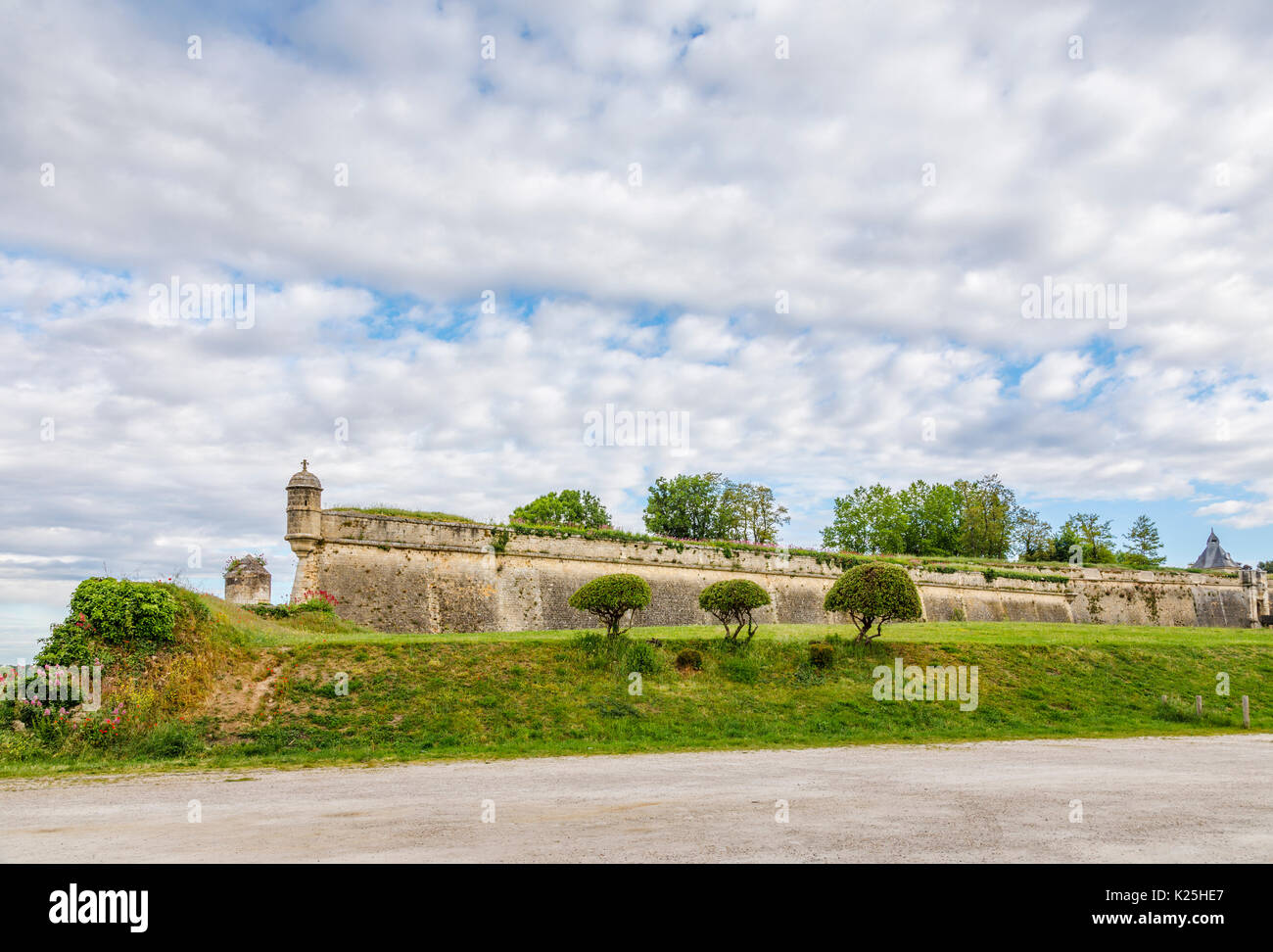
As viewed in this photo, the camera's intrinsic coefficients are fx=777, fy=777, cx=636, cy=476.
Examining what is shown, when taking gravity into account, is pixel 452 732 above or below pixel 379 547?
below

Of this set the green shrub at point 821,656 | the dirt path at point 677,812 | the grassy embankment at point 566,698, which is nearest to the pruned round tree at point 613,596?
the grassy embankment at point 566,698

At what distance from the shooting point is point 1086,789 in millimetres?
8242

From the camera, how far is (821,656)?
60.4 feet

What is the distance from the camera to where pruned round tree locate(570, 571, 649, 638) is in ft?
59.7

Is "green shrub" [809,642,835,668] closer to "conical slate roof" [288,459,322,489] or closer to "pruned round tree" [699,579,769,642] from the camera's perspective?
"pruned round tree" [699,579,769,642]

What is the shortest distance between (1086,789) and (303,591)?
72.2ft

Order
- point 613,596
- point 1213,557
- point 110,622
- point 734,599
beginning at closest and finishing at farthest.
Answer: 1. point 110,622
2. point 613,596
3. point 734,599
4. point 1213,557

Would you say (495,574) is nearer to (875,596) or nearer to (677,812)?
(875,596)

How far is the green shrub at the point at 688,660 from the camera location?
1780cm

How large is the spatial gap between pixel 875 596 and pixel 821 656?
7.83 feet

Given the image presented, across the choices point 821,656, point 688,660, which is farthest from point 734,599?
point 821,656

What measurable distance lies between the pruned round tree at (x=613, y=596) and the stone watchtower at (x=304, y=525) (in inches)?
419
